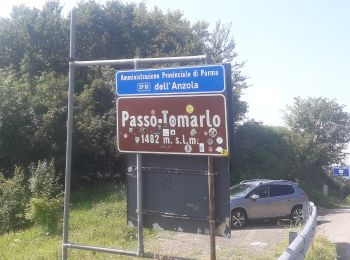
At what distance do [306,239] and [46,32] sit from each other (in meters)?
24.5

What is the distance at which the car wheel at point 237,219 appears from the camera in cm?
1544

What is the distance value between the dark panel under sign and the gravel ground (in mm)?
2836

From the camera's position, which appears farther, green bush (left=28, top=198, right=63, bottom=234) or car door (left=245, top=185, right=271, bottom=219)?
car door (left=245, top=185, right=271, bottom=219)

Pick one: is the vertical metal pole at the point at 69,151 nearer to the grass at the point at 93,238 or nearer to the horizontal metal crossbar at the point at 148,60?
the horizontal metal crossbar at the point at 148,60

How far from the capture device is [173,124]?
583cm

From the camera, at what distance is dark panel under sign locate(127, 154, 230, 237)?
552 centimetres

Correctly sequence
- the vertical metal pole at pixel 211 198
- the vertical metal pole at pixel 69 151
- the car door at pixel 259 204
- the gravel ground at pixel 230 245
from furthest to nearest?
the car door at pixel 259 204 → the gravel ground at pixel 230 245 → the vertical metal pole at pixel 69 151 → the vertical metal pole at pixel 211 198

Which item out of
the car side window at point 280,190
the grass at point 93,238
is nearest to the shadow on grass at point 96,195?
the grass at point 93,238

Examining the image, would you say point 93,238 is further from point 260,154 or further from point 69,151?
point 260,154

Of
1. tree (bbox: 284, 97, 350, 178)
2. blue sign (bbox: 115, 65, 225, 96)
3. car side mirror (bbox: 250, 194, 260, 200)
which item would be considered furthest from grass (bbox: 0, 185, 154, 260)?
tree (bbox: 284, 97, 350, 178)

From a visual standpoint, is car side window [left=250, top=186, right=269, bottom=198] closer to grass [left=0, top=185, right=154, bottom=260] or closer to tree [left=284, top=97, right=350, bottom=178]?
grass [left=0, top=185, right=154, bottom=260]

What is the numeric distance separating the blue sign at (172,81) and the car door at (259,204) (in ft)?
34.4

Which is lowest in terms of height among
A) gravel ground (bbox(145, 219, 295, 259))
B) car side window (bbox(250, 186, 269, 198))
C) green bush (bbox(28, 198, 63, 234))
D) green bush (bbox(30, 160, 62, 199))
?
gravel ground (bbox(145, 219, 295, 259))

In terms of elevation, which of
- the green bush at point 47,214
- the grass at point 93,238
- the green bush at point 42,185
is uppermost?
the green bush at point 42,185
